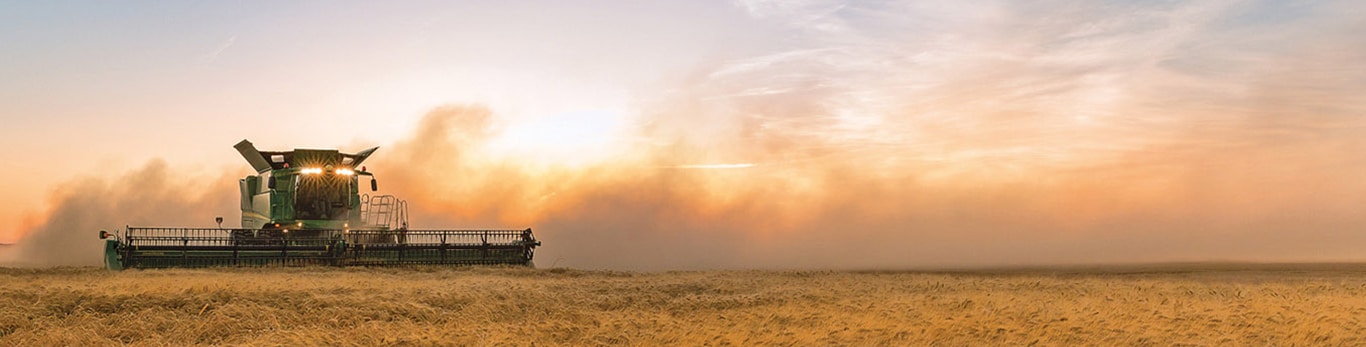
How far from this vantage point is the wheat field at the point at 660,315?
15992mm

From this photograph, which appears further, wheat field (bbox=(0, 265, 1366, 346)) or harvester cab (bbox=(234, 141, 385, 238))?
harvester cab (bbox=(234, 141, 385, 238))

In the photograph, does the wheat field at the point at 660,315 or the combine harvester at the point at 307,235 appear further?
the combine harvester at the point at 307,235

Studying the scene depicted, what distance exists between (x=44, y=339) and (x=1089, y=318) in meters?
15.3

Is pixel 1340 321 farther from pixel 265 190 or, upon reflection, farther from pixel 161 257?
→ pixel 265 190

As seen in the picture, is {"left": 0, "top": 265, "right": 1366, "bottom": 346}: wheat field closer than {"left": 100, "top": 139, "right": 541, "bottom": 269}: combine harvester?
Yes

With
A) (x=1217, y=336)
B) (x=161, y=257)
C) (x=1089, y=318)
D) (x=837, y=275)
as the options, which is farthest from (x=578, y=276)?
(x=1217, y=336)

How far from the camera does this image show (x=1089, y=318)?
1788 cm

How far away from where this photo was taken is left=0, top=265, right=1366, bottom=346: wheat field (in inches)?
630

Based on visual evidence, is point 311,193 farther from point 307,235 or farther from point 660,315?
point 660,315

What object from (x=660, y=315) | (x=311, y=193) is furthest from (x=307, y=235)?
(x=660, y=315)

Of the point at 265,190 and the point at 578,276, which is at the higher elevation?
the point at 265,190

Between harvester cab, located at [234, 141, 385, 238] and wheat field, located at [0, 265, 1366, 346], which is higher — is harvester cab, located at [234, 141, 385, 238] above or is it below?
above

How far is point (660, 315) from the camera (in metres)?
19.6

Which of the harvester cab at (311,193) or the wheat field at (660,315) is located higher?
the harvester cab at (311,193)
